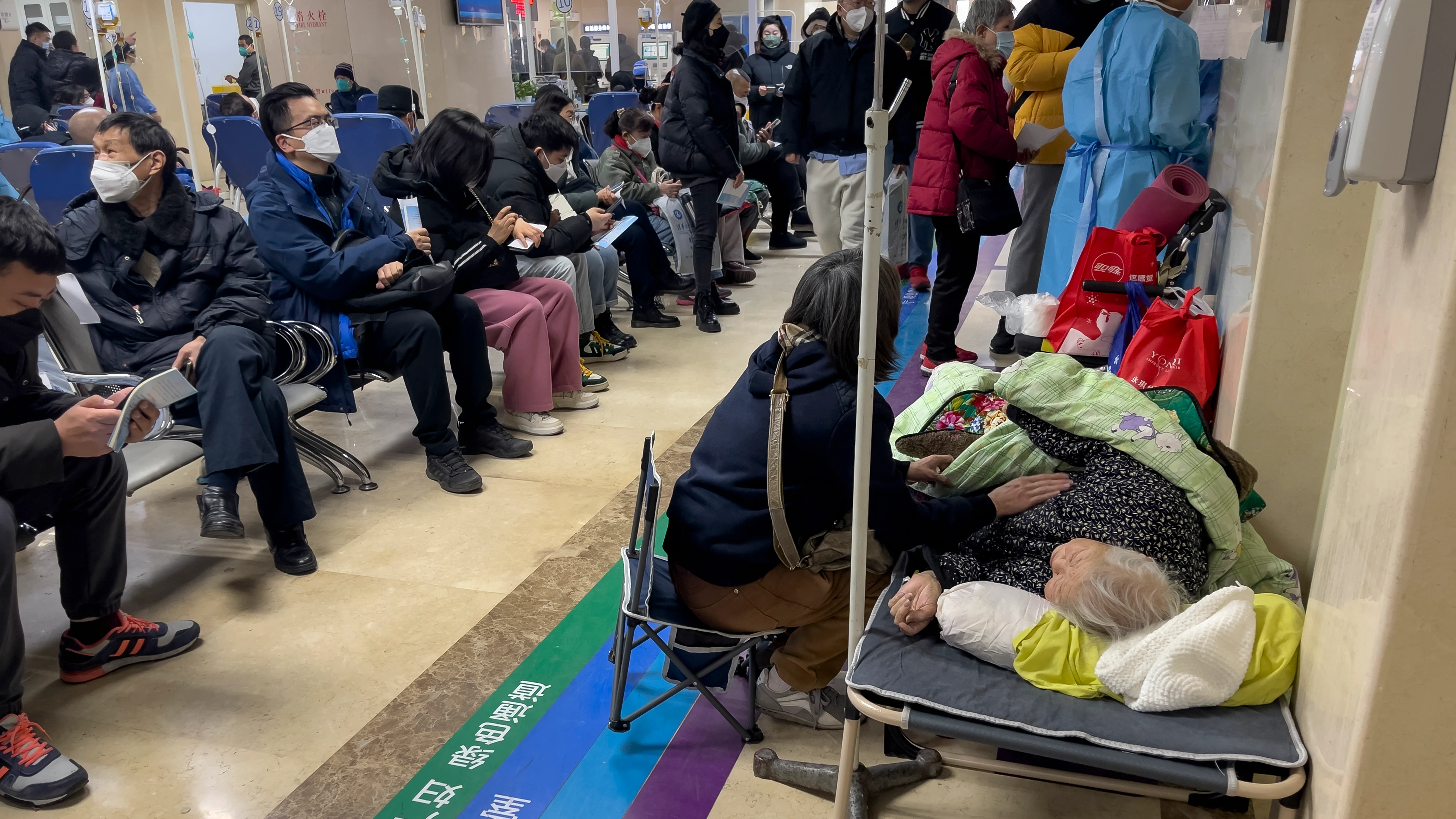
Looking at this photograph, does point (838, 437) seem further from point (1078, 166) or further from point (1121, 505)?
point (1078, 166)

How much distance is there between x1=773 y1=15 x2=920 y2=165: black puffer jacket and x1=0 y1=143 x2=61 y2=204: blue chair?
404cm

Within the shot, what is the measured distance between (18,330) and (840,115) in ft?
12.1

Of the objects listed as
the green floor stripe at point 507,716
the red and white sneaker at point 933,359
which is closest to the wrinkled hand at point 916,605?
the green floor stripe at point 507,716

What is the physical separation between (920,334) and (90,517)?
3842 millimetres

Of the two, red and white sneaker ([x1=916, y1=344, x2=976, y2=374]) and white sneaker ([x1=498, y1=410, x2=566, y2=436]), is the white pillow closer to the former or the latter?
white sneaker ([x1=498, y1=410, x2=566, y2=436])

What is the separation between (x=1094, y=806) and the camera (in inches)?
76.9

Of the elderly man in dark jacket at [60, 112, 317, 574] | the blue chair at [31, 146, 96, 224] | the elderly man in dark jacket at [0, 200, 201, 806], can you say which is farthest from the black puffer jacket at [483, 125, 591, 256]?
the elderly man in dark jacket at [0, 200, 201, 806]

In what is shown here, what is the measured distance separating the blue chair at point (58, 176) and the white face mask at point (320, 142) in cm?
208

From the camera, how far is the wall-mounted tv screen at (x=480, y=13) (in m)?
10.9

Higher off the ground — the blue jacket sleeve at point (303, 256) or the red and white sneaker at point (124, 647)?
the blue jacket sleeve at point (303, 256)

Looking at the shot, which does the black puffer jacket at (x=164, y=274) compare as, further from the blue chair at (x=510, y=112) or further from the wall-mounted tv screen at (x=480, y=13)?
the wall-mounted tv screen at (x=480, y=13)

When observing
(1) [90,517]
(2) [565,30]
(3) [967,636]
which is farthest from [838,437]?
(2) [565,30]

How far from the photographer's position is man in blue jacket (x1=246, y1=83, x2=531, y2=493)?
10.8 feet

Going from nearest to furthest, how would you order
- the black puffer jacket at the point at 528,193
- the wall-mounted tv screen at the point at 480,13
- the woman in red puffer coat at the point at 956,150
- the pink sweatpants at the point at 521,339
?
the pink sweatpants at the point at 521,339 → the woman in red puffer coat at the point at 956,150 → the black puffer jacket at the point at 528,193 → the wall-mounted tv screen at the point at 480,13
